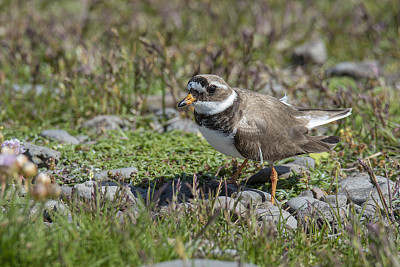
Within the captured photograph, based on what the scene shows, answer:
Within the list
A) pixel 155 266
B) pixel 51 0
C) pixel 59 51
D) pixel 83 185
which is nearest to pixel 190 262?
pixel 155 266

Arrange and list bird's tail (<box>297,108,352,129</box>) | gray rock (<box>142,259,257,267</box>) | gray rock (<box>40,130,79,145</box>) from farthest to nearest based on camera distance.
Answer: gray rock (<box>40,130,79,145</box>)
bird's tail (<box>297,108,352,129</box>)
gray rock (<box>142,259,257,267</box>)

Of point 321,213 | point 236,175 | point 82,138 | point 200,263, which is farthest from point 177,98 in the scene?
point 200,263

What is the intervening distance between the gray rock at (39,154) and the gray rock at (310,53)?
4795 mm

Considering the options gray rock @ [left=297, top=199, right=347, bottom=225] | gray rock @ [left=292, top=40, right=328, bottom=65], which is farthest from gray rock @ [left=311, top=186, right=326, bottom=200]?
gray rock @ [left=292, top=40, right=328, bottom=65]

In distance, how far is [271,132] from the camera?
4500mm

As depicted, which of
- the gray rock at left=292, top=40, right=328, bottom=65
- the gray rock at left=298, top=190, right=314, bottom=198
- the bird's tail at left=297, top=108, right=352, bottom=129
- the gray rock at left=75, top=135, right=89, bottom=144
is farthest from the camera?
the gray rock at left=292, top=40, right=328, bottom=65

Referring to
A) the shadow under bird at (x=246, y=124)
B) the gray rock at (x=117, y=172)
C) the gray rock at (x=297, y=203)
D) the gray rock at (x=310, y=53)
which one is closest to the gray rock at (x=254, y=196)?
the shadow under bird at (x=246, y=124)

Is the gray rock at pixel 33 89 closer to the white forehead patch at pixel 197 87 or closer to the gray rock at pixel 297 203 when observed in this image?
the white forehead patch at pixel 197 87

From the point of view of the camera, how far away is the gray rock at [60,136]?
5.54 meters

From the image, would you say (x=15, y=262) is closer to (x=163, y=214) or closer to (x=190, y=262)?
(x=190, y=262)

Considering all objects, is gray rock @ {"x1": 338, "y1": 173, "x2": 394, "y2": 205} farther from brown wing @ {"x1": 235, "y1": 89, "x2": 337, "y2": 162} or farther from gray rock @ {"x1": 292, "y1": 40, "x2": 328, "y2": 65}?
gray rock @ {"x1": 292, "y1": 40, "x2": 328, "y2": 65}

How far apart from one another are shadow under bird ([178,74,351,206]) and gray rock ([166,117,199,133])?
1.42 metres

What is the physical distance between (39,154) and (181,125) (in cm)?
184

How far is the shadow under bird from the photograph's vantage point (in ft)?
14.1
